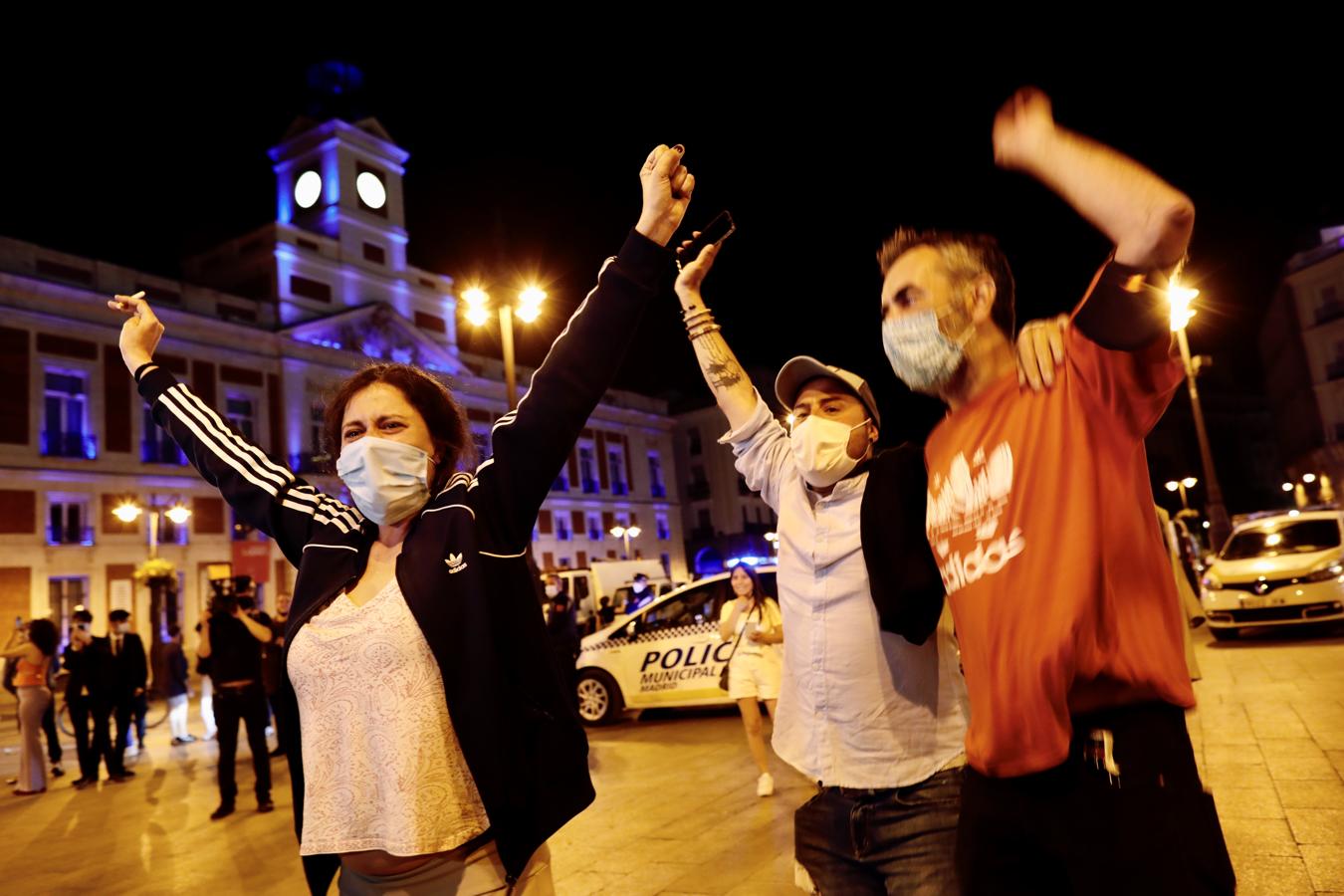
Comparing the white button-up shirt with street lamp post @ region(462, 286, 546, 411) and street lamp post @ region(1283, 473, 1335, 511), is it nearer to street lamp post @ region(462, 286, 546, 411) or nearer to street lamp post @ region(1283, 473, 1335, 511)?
street lamp post @ region(462, 286, 546, 411)

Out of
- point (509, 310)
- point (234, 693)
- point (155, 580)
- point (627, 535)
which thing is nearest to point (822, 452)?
point (234, 693)

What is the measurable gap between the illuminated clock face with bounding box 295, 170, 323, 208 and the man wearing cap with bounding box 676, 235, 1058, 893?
1656 inches

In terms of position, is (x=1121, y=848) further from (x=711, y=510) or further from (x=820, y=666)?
(x=711, y=510)

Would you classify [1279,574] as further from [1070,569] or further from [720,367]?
[1070,569]

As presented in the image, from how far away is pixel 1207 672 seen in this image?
1088cm

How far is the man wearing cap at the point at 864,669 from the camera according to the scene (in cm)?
220

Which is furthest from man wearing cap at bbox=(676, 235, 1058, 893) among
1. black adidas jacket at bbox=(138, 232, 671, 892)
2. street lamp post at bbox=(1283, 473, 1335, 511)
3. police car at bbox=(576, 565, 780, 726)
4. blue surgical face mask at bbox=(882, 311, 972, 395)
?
street lamp post at bbox=(1283, 473, 1335, 511)

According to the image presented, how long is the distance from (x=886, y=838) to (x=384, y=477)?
Answer: 59.2 inches

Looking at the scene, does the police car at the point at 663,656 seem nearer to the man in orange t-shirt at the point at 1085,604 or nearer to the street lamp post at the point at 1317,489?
the man in orange t-shirt at the point at 1085,604

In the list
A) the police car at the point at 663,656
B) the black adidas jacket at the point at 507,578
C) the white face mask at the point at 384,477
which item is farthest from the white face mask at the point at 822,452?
the police car at the point at 663,656

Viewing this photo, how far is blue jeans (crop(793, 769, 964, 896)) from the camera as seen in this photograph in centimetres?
216

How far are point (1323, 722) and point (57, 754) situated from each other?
14.2 meters

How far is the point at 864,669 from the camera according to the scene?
7.91 ft

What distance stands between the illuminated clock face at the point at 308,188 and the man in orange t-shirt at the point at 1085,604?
42974 mm
